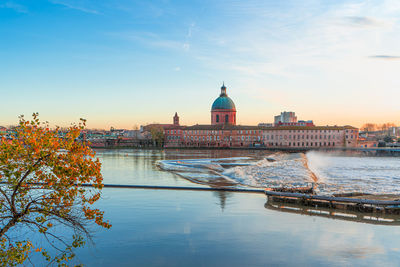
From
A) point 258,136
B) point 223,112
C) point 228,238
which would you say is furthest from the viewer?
point 223,112

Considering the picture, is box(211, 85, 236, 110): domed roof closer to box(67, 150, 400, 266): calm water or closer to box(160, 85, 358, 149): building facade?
box(160, 85, 358, 149): building facade

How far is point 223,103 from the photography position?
4702 inches

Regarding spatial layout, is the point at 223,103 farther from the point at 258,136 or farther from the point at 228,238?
the point at 228,238

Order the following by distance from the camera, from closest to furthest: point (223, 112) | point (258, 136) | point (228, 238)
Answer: point (228, 238) < point (258, 136) < point (223, 112)

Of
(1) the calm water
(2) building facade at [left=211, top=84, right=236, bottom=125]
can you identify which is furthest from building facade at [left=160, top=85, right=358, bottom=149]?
(1) the calm water

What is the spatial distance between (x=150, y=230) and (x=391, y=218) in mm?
11302

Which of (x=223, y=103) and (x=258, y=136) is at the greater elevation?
(x=223, y=103)

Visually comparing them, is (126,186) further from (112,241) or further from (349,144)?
(349,144)

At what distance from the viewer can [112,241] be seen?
12.8 m

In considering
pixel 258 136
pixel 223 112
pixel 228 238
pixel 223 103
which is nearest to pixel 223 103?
pixel 223 103

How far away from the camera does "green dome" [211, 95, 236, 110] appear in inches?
4695

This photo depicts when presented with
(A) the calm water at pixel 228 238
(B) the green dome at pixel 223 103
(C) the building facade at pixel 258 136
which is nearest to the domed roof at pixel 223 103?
(B) the green dome at pixel 223 103

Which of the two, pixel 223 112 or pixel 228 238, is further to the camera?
pixel 223 112

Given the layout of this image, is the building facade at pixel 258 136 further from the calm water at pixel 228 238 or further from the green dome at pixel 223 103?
the calm water at pixel 228 238
